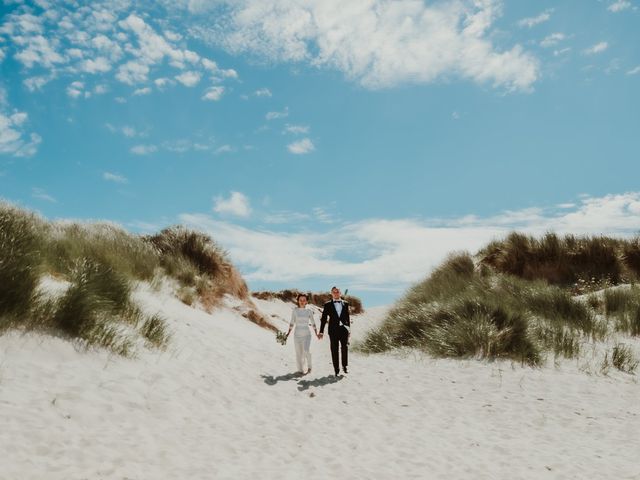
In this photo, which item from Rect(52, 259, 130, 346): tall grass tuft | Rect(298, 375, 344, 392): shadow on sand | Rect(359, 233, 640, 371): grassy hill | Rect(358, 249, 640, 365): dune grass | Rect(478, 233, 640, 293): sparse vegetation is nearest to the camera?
Rect(52, 259, 130, 346): tall grass tuft

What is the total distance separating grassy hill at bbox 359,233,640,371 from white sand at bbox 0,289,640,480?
1.16 meters

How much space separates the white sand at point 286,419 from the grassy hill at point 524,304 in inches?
45.5

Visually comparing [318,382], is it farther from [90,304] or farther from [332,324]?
[90,304]

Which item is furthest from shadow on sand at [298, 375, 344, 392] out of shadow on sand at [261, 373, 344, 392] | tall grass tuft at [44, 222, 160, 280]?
tall grass tuft at [44, 222, 160, 280]

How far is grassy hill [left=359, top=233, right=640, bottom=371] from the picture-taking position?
464 inches

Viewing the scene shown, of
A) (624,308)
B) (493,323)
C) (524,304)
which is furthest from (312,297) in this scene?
(493,323)

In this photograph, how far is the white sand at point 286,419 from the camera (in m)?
4.98

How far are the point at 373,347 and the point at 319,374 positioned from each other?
3472 millimetres

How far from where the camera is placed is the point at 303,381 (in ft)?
31.8

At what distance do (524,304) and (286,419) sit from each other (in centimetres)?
1075

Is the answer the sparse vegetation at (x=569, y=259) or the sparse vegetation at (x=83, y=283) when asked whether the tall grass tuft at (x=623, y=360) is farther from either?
the sparse vegetation at (x=83, y=283)

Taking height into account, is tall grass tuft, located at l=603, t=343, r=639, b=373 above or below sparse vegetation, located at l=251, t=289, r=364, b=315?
below

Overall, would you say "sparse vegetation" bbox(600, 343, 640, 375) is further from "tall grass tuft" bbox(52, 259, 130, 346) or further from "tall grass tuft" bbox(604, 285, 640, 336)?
"tall grass tuft" bbox(52, 259, 130, 346)

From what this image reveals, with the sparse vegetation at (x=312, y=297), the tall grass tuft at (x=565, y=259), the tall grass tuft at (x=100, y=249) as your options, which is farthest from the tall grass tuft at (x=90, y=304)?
the sparse vegetation at (x=312, y=297)
